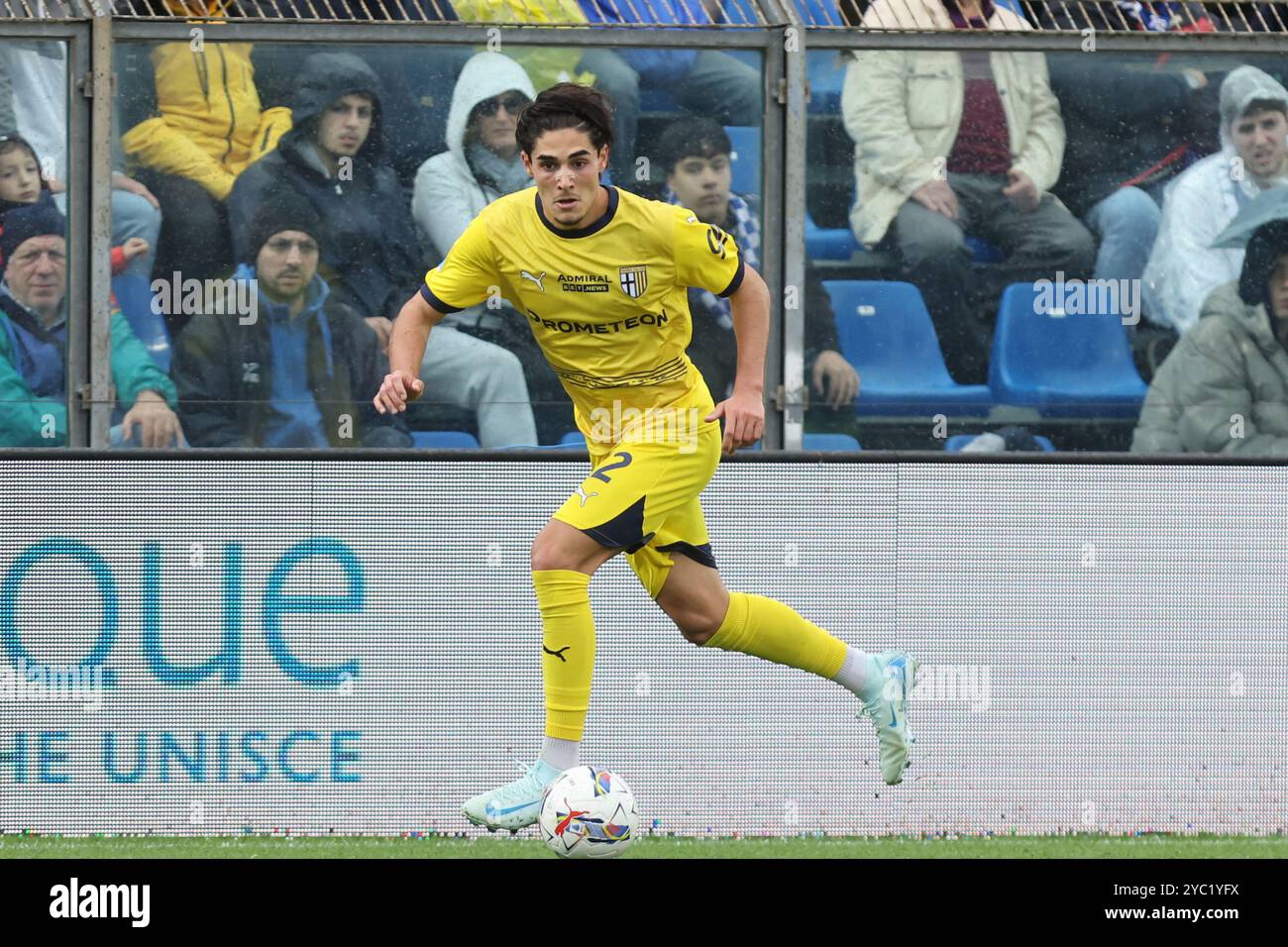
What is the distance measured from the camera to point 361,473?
705cm

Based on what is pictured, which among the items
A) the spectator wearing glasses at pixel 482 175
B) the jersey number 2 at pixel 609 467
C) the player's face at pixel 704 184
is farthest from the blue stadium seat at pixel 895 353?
the jersey number 2 at pixel 609 467

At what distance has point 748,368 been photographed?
236 inches

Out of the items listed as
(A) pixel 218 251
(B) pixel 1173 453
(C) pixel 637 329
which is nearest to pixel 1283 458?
(B) pixel 1173 453

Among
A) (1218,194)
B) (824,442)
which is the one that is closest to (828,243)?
(824,442)

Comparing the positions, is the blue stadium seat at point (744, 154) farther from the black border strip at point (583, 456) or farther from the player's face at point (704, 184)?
the black border strip at point (583, 456)

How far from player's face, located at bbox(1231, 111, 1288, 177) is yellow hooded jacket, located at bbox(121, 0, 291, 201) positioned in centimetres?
356

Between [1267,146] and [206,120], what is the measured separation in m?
3.90

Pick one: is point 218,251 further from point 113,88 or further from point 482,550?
point 482,550

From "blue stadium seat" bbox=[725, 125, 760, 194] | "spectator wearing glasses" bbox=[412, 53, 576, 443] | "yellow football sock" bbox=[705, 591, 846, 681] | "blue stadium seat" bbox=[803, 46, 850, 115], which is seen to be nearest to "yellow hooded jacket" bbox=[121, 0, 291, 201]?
"spectator wearing glasses" bbox=[412, 53, 576, 443]

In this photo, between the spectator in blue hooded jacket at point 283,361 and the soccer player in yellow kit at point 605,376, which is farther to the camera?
the spectator in blue hooded jacket at point 283,361

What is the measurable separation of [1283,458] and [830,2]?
7.62 ft

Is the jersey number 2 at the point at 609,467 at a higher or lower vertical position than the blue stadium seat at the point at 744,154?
lower

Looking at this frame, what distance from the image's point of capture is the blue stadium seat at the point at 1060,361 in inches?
298

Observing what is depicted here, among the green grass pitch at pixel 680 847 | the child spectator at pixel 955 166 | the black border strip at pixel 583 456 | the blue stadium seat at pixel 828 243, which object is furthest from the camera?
the child spectator at pixel 955 166
